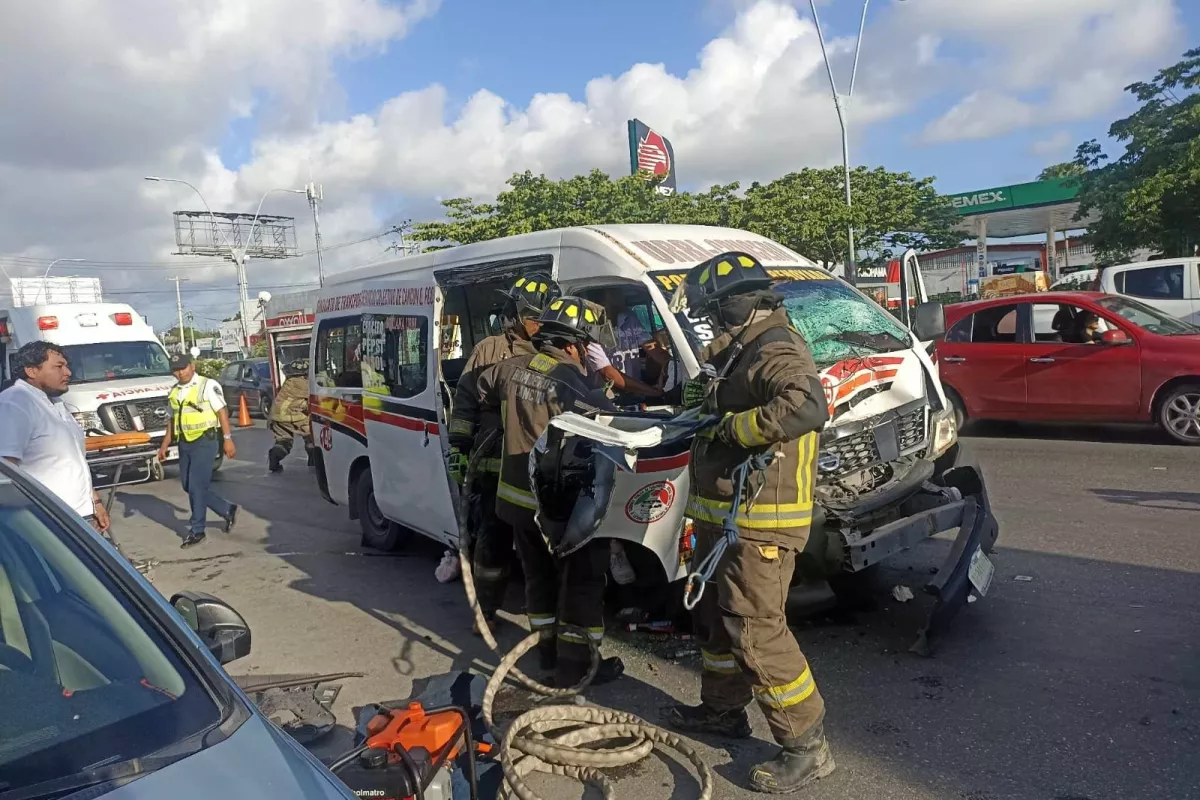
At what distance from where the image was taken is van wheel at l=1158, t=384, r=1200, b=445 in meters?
8.55

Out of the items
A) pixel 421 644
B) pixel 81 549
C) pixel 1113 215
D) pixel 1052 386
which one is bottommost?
pixel 421 644

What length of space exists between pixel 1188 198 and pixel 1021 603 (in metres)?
15.5

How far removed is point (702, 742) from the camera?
147 inches

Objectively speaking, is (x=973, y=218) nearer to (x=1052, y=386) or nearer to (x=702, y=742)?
(x=1052, y=386)

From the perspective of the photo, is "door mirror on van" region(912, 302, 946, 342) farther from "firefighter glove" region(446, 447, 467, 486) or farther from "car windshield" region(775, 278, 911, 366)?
"firefighter glove" region(446, 447, 467, 486)

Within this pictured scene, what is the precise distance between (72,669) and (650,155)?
26.2 metres

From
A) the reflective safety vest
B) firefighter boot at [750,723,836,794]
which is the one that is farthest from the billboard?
firefighter boot at [750,723,836,794]

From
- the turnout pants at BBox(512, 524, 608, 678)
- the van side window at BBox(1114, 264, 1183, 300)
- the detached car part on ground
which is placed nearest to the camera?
the detached car part on ground

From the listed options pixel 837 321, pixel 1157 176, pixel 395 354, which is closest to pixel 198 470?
pixel 395 354

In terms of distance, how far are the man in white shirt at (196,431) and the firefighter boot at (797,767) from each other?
625 centimetres

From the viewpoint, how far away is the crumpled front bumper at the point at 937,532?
4000mm

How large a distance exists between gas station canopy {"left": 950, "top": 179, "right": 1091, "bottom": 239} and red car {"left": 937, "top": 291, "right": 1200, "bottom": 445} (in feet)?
69.7

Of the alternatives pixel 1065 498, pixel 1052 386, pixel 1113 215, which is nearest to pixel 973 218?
pixel 1113 215

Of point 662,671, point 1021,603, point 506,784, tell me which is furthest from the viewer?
point 1021,603
